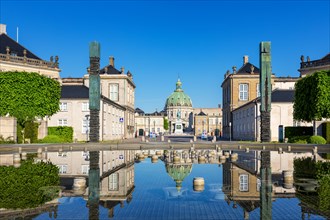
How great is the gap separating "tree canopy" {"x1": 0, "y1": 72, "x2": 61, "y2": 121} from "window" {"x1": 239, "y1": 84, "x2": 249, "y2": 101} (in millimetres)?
54436

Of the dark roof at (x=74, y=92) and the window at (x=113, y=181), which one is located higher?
the dark roof at (x=74, y=92)

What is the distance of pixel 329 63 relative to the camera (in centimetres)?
7506

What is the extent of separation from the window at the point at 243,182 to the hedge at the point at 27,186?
308 inches

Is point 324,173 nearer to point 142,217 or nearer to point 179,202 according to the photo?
point 179,202

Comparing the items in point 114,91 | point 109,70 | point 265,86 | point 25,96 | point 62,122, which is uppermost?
point 109,70

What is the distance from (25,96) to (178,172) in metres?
35.0

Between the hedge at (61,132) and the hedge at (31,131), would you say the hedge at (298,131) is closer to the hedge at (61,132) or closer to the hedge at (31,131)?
the hedge at (61,132)

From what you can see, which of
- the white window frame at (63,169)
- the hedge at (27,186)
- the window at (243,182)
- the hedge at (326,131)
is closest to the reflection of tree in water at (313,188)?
the window at (243,182)

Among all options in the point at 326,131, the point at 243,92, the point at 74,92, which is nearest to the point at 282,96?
the point at 326,131

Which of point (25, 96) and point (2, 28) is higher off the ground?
point (2, 28)

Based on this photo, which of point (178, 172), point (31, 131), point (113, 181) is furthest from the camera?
point (31, 131)

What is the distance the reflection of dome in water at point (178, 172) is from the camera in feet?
60.1

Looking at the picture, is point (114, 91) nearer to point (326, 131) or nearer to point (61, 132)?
point (61, 132)

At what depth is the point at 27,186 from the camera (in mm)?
15797
